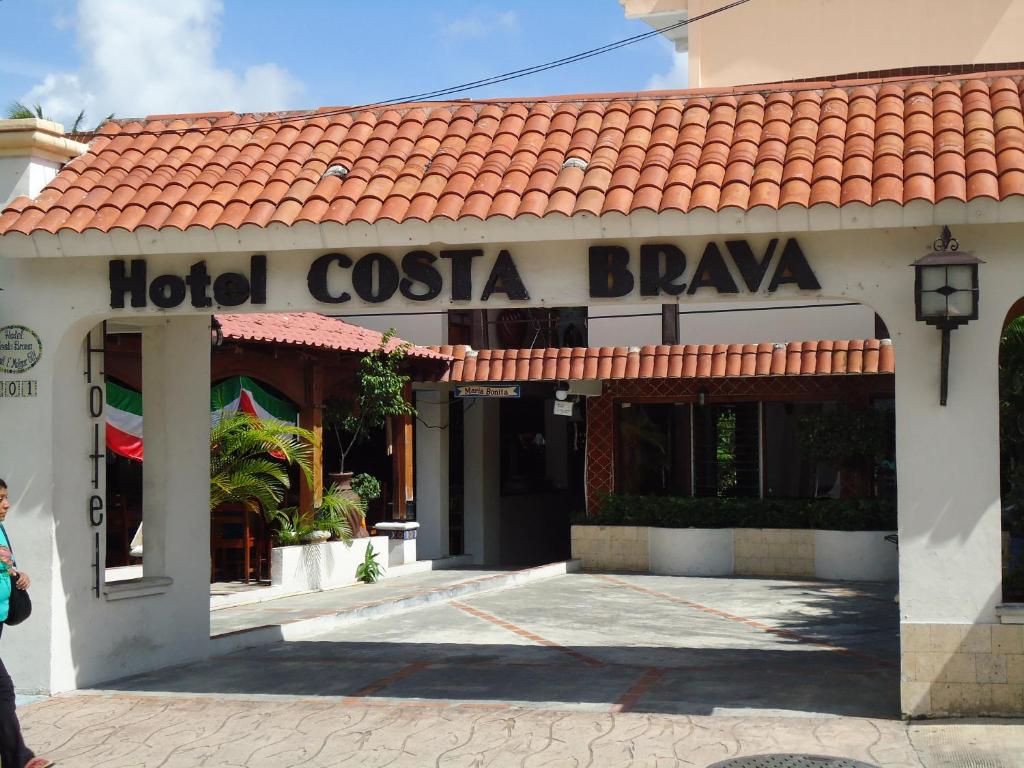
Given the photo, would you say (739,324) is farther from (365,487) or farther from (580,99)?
(580,99)

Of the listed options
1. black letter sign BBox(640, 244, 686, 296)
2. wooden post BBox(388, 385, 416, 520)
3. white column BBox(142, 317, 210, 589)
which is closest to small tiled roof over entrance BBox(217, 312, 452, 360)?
wooden post BBox(388, 385, 416, 520)

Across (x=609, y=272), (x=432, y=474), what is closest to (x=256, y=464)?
(x=432, y=474)

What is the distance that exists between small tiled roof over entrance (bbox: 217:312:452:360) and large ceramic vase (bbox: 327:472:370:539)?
1781 millimetres

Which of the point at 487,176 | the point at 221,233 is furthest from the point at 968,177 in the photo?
the point at 221,233

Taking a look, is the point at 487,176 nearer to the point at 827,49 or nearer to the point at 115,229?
the point at 115,229

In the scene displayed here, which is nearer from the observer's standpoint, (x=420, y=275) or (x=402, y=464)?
(x=420, y=275)

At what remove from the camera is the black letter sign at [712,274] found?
9.09 m

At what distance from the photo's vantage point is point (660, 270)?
924 centimetres

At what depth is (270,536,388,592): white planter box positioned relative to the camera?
16234mm

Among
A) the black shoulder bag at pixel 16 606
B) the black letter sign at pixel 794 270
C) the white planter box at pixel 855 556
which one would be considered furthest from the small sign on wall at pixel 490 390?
the black shoulder bag at pixel 16 606

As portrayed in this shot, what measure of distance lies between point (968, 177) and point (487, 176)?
11.3 ft

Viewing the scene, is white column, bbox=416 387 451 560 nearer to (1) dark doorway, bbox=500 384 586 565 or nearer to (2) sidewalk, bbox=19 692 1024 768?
(1) dark doorway, bbox=500 384 586 565

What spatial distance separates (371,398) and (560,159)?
8.22 metres

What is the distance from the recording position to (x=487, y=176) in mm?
9898
